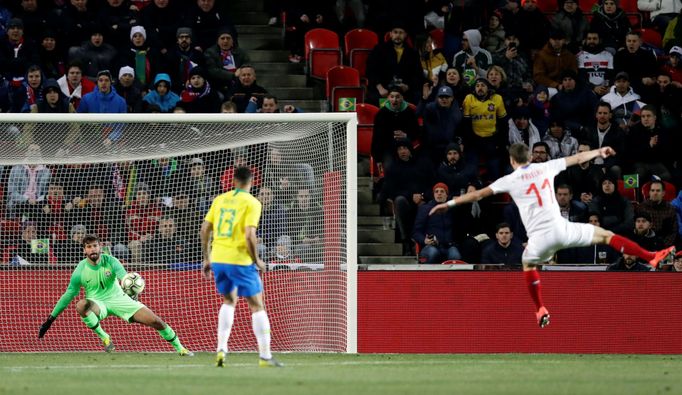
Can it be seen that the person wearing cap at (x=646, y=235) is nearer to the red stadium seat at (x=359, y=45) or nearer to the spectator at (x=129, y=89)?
the red stadium seat at (x=359, y=45)

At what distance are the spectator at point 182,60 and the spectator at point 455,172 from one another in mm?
4291

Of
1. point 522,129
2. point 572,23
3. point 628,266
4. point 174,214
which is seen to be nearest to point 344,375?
point 174,214

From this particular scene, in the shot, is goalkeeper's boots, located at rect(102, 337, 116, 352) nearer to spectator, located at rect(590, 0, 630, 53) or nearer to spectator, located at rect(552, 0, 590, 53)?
spectator, located at rect(552, 0, 590, 53)

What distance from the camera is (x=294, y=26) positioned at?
2492 centimetres

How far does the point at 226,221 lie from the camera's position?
1427 cm

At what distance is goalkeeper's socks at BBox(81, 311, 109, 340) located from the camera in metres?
18.2

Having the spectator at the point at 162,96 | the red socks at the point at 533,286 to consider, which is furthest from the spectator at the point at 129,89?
the red socks at the point at 533,286

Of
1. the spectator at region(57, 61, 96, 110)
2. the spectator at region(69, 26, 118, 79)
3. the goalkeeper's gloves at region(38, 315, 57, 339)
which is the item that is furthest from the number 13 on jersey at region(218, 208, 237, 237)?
the spectator at region(69, 26, 118, 79)

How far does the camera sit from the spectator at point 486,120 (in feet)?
72.3

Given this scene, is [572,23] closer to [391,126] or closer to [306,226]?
[391,126]

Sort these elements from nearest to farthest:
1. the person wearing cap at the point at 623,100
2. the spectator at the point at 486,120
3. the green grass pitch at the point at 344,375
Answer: the green grass pitch at the point at 344,375
the spectator at the point at 486,120
the person wearing cap at the point at 623,100

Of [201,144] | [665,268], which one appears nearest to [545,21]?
[665,268]

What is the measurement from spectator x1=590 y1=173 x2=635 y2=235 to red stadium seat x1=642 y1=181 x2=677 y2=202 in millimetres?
867

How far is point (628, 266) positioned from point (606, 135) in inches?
133
